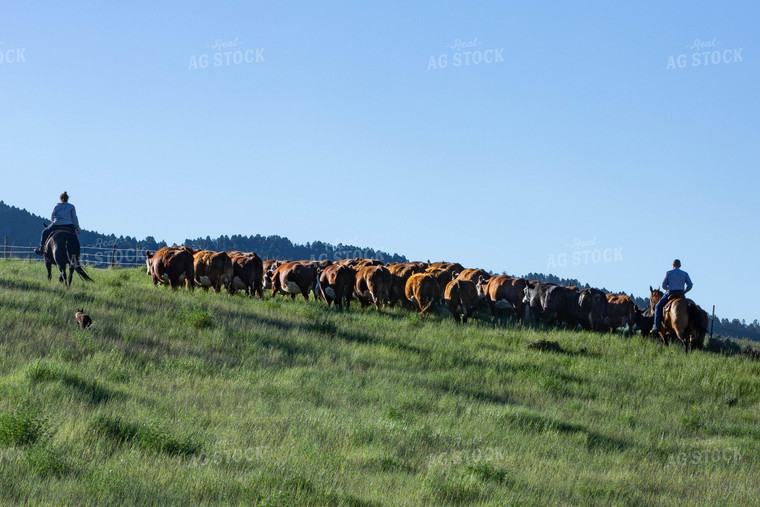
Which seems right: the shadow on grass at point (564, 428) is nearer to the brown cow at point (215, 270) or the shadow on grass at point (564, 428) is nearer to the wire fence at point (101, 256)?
the brown cow at point (215, 270)

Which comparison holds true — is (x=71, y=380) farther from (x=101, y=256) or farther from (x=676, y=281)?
(x=101, y=256)

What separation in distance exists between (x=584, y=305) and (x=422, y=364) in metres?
14.2

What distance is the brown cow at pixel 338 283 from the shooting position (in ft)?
83.1

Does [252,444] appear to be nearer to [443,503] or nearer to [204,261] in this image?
[443,503]

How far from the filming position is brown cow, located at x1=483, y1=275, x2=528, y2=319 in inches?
1156

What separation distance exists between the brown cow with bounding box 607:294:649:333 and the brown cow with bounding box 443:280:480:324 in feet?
23.6

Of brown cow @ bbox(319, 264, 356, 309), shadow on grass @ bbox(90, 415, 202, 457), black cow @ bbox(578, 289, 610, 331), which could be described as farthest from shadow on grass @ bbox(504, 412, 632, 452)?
black cow @ bbox(578, 289, 610, 331)

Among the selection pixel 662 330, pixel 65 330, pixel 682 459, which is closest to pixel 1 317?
pixel 65 330

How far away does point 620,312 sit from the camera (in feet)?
95.9

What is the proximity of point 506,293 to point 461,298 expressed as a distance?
5.24 metres

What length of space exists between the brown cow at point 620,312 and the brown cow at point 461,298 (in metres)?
7.21

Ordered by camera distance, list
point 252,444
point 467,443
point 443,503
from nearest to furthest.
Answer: point 443,503
point 252,444
point 467,443

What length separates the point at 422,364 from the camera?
15.7 meters

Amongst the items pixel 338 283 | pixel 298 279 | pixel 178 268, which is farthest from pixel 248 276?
pixel 338 283
